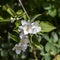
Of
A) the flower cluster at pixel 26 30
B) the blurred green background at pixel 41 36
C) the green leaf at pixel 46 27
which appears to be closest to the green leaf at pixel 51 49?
the blurred green background at pixel 41 36

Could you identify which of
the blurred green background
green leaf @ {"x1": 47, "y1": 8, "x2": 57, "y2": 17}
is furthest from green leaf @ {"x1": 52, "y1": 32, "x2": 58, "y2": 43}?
green leaf @ {"x1": 47, "y1": 8, "x2": 57, "y2": 17}

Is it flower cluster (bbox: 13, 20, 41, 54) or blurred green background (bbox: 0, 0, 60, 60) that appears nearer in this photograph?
flower cluster (bbox: 13, 20, 41, 54)

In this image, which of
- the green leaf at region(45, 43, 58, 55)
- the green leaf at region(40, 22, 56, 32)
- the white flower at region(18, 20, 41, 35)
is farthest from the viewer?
the green leaf at region(45, 43, 58, 55)

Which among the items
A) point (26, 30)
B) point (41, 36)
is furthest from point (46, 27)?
point (26, 30)

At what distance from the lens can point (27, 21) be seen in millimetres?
1425

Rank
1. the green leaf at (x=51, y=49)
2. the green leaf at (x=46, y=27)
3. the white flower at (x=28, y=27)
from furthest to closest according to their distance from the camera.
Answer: the green leaf at (x=51, y=49)
the green leaf at (x=46, y=27)
the white flower at (x=28, y=27)

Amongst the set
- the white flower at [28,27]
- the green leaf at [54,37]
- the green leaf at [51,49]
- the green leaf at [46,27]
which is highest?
the white flower at [28,27]

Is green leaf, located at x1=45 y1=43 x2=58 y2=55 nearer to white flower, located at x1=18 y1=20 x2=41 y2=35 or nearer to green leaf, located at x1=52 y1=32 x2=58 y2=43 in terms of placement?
green leaf, located at x1=52 y1=32 x2=58 y2=43

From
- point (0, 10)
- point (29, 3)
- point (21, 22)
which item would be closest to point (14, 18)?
point (21, 22)

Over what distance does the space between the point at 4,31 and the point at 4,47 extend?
140mm

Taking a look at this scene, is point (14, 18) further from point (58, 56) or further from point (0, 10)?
point (58, 56)

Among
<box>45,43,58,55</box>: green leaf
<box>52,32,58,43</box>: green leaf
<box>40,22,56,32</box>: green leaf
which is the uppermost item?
<box>40,22,56,32</box>: green leaf

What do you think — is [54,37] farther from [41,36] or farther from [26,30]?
[26,30]

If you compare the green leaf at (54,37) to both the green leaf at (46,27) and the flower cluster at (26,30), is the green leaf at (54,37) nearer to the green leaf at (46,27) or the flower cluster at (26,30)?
the green leaf at (46,27)
